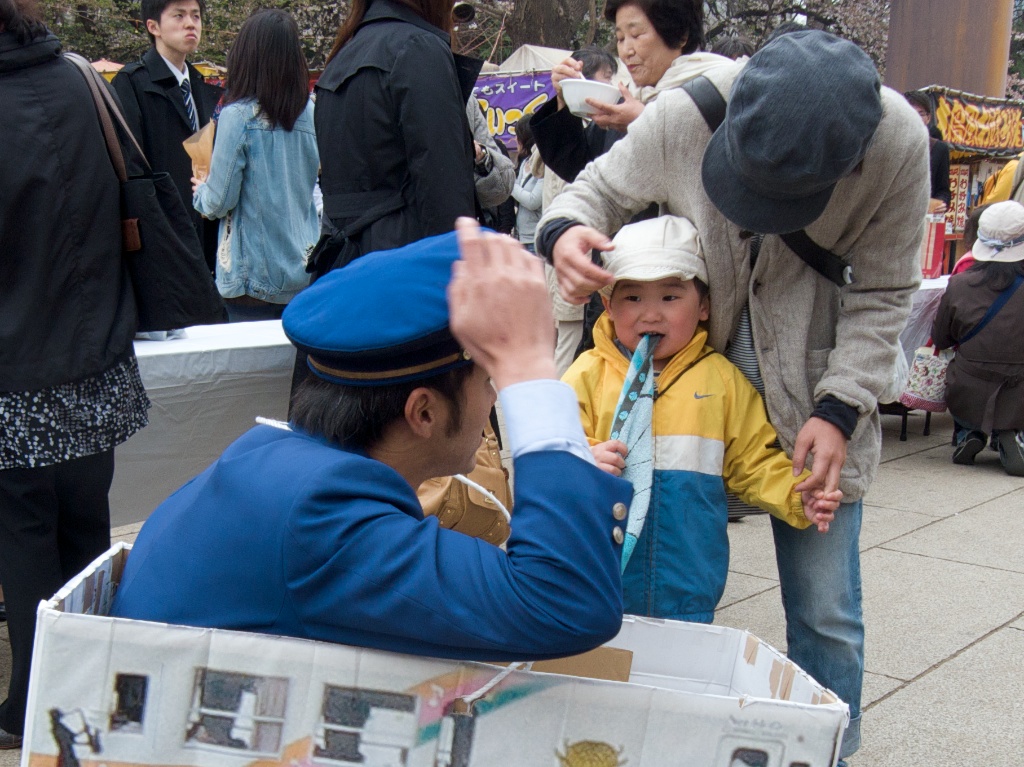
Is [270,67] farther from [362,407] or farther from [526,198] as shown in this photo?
[526,198]

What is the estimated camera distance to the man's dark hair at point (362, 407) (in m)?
1.53

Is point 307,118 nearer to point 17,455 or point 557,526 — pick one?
point 17,455

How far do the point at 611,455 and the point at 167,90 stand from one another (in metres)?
4.19

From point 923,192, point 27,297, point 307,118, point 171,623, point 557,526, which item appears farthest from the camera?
point 307,118

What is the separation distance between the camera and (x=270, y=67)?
4.29 m

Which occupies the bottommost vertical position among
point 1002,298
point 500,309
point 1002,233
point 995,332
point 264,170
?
point 995,332

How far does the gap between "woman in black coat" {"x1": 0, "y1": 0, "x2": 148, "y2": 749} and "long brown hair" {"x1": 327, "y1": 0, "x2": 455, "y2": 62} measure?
3.06 feet

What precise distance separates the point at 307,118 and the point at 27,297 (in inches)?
80.6

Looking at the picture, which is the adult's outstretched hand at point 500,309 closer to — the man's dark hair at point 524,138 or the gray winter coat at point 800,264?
the gray winter coat at point 800,264

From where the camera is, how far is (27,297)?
277cm

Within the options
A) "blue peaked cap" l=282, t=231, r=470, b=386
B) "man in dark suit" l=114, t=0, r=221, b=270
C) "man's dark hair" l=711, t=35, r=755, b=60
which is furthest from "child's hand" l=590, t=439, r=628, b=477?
"man's dark hair" l=711, t=35, r=755, b=60

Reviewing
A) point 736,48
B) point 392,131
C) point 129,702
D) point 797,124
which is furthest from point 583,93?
point 736,48

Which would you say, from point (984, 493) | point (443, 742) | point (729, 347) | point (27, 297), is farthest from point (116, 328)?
point (984, 493)

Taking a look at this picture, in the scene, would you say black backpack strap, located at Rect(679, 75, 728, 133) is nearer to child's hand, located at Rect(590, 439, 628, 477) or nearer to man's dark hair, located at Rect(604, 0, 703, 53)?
child's hand, located at Rect(590, 439, 628, 477)
